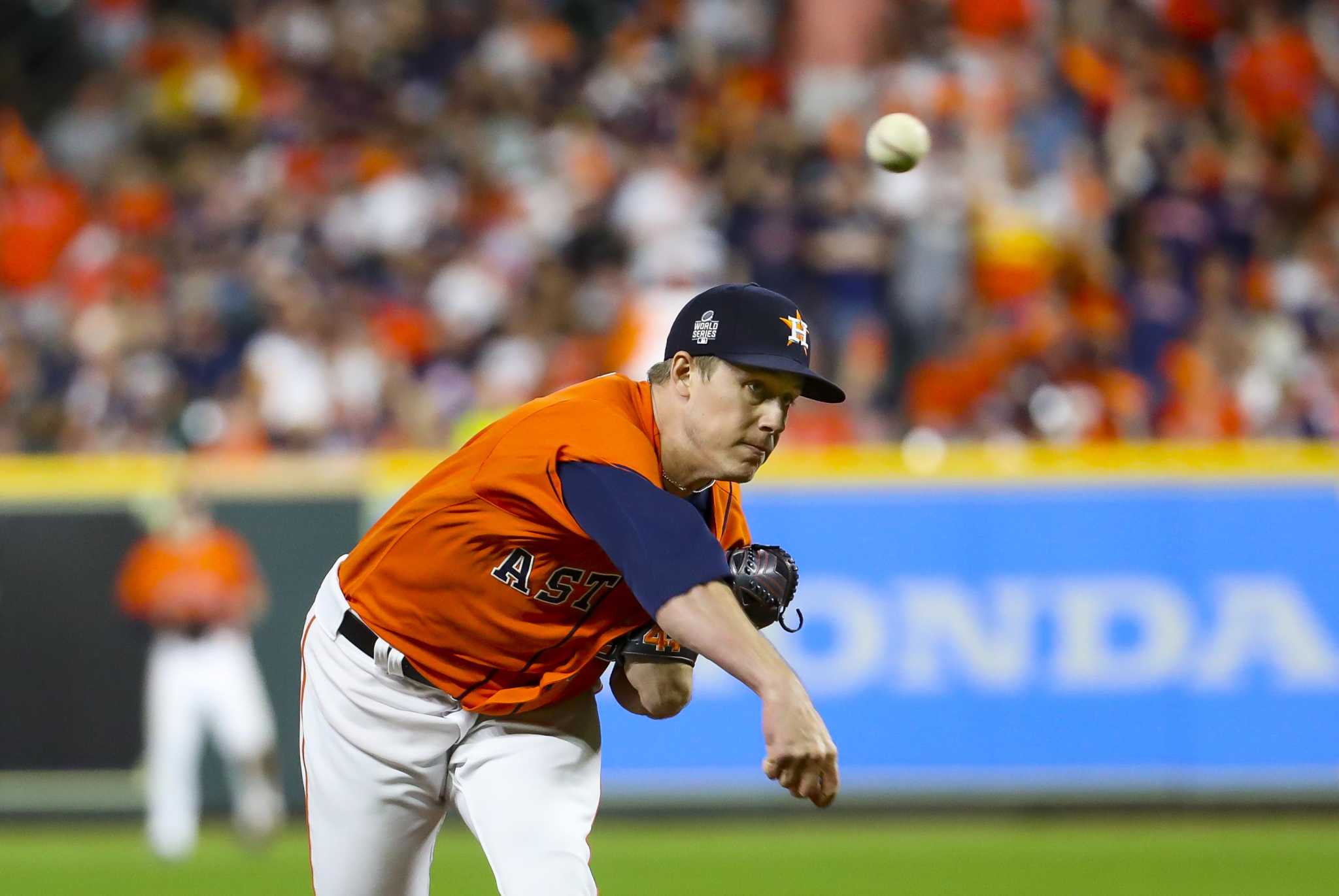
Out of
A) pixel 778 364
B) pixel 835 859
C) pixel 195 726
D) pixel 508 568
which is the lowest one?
pixel 835 859

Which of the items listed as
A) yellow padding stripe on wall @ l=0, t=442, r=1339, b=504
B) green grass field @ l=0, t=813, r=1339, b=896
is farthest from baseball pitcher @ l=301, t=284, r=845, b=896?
yellow padding stripe on wall @ l=0, t=442, r=1339, b=504

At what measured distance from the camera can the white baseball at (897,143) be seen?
6922 mm

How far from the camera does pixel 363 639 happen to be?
14.6 feet

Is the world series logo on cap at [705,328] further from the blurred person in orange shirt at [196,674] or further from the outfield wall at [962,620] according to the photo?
the blurred person in orange shirt at [196,674]

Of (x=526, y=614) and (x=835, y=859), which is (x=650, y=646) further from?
(x=835, y=859)

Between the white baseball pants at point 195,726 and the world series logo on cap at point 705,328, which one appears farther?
the white baseball pants at point 195,726

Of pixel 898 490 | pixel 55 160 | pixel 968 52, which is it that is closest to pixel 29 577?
pixel 55 160

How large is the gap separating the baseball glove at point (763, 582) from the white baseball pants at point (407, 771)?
595mm

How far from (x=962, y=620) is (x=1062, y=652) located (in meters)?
0.63

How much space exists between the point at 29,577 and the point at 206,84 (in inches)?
198

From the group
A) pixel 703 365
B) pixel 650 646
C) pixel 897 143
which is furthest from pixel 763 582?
pixel 897 143

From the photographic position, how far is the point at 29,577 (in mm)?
11320

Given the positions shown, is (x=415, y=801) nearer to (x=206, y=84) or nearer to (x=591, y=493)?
(x=591, y=493)

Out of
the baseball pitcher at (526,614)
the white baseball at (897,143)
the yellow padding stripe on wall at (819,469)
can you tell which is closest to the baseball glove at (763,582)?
the baseball pitcher at (526,614)
